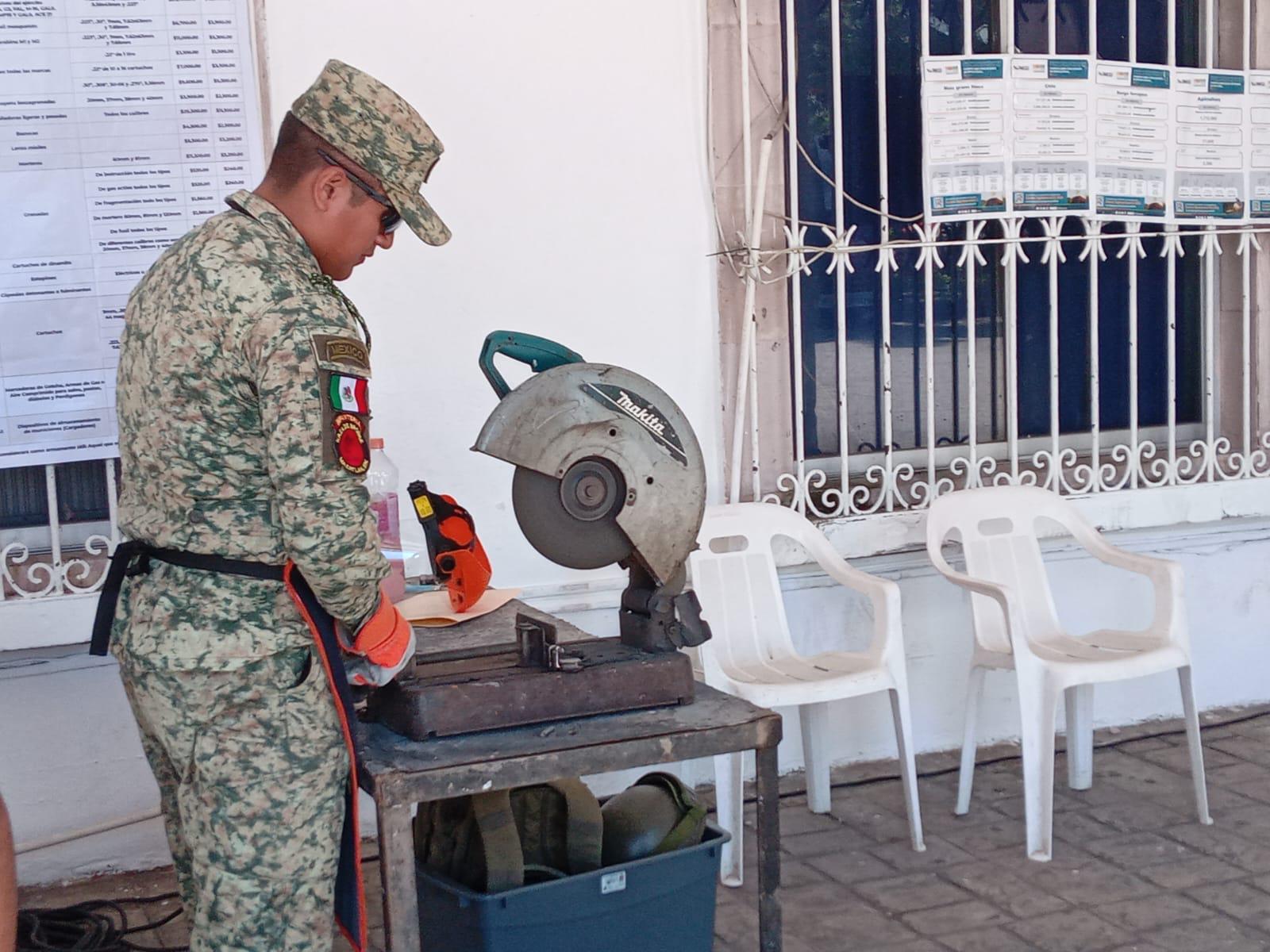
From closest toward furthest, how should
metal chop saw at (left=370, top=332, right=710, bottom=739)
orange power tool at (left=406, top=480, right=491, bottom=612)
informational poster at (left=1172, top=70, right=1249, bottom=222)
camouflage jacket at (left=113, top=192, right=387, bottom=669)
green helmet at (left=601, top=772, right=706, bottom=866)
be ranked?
camouflage jacket at (left=113, top=192, right=387, bottom=669) → metal chop saw at (left=370, top=332, right=710, bottom=739) → green helmet at (left=601, top=772, right=706, bottom=866) → orange power tool at (left=406, top=480, right=491, bottom=612) → informational poster at (left=1172, top=70, right=1249, bottom=222)

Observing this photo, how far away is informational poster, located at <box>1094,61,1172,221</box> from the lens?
4.28m

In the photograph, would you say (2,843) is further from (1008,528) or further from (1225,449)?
(1225,449)

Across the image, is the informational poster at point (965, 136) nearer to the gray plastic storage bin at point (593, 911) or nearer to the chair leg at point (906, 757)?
the chair leg at point (906, 757)

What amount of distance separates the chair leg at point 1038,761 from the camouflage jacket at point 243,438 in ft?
6.93

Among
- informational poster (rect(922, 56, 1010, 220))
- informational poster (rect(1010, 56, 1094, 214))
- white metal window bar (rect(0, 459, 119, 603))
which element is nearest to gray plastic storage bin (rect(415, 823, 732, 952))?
white metal window bar (rect(0, 459, 119, 603))

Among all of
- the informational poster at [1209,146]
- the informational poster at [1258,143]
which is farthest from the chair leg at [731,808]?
the informational poster at [1258,143]

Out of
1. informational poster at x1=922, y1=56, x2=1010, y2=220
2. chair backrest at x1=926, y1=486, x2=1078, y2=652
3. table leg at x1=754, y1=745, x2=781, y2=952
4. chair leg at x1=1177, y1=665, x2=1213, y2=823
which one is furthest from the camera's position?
informational poster at x1=922, y1=56, x2=1010, y2=220

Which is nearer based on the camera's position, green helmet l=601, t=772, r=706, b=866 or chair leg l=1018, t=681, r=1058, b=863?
green helmet l=601, t=772, r=706, b=866

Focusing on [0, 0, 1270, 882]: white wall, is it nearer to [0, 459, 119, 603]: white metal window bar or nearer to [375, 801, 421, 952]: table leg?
[0, 459, 119, 603]: white metal window bar

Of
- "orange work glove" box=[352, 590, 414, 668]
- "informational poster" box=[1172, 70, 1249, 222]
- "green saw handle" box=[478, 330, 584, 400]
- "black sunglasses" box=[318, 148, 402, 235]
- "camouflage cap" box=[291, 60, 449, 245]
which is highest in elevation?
"informational poster" box=[1172, 70, 1249, 222]

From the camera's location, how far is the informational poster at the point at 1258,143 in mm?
4473

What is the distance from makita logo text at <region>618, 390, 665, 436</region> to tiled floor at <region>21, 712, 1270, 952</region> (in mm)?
1493

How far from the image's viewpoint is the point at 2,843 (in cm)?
180

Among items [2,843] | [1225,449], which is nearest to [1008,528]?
[1225,449]
